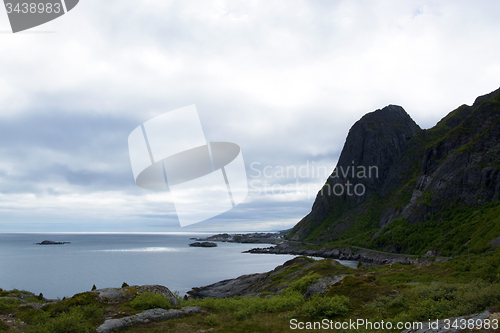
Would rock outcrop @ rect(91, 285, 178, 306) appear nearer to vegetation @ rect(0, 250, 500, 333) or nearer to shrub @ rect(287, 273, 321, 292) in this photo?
vegetation @ rect(0, 250, 500, 333)

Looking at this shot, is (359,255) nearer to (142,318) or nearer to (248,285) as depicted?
(248,285)

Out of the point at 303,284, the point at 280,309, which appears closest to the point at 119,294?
the point at 280,309

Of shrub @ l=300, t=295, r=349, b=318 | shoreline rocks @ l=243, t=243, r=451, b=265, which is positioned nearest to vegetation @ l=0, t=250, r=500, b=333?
shrub @ l=300, t=295, r=349, b=318

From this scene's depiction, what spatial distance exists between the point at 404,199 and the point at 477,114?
52.7m

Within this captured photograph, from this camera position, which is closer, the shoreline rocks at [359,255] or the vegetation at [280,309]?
the vegetation at [280,309]

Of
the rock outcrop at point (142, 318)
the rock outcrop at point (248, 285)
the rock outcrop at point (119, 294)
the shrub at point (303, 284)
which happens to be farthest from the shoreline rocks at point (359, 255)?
the rock outcrop at point (119, 294)

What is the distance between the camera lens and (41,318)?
14.1m

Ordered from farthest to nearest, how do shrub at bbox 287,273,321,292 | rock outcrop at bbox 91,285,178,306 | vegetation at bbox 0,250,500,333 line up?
shrub at bbox 287,273,321,292
rock outcrop at bbox 91,285,178,306
vegetation at bbox 0,250,500,333

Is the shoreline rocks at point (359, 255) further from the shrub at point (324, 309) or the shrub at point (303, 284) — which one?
the shrub at point (324, 309)

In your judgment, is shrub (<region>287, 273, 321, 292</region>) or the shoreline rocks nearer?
shrub (<region>287, 273, 321, 292</region>)

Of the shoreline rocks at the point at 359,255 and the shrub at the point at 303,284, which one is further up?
the shrub at the point at 303,284

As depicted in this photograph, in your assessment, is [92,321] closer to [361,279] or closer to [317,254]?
[361,279]

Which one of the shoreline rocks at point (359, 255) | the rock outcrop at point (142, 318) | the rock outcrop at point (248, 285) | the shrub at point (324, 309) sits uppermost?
the rock outcrop at point (142, 318)

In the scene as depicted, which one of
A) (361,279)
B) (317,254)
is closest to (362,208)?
(317,254)
